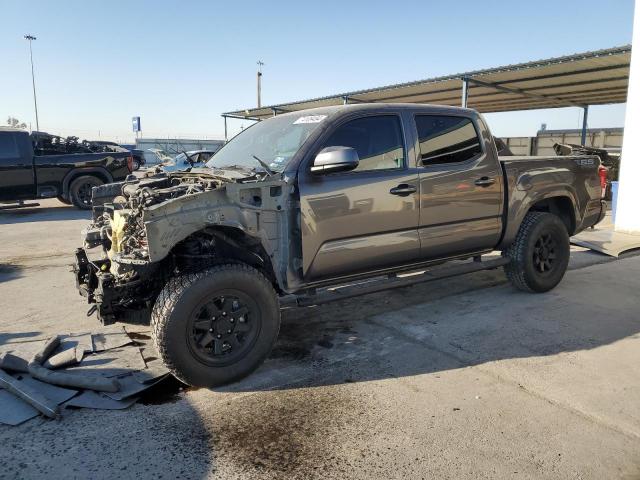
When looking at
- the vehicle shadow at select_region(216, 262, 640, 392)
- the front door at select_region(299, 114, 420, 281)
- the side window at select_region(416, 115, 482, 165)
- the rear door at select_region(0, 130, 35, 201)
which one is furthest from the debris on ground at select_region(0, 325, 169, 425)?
the rear door at select_region(0, 130, 35, 201)

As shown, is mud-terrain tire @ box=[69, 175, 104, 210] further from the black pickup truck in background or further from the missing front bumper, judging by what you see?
the missing front bumper

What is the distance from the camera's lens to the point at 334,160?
3488 millimetres

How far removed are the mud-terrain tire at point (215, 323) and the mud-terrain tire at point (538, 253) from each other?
2.87m

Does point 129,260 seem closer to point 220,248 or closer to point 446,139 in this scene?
point 220,248

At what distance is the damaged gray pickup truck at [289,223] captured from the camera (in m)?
3.30

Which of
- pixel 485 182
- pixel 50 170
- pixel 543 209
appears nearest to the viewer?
pixel 485 182

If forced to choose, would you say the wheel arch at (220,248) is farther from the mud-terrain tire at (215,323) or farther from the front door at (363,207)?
the front door at (363,207)

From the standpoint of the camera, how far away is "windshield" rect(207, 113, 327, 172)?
3.90 m

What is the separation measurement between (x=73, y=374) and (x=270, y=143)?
2307 mm

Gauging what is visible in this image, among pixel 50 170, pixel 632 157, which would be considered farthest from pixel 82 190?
pixel 632 157

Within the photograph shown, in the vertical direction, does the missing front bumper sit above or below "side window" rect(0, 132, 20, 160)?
below

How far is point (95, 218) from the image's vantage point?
14.6ft

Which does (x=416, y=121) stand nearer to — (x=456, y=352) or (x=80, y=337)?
(x=456, y=352)

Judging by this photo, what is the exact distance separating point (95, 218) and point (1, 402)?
5.92 feet
